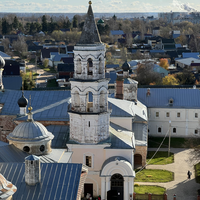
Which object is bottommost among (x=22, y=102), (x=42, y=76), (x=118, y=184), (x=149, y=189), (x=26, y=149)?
(x=149, y=189)

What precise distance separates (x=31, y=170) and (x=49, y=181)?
0.90m

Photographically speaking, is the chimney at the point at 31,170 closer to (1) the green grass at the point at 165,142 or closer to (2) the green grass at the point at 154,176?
(2) the green grass at the point at 154,176

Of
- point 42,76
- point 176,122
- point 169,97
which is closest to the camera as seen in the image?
point 176,122

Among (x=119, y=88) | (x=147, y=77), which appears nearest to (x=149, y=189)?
(x=119, y=88)

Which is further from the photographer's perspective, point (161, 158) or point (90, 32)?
→ point (161, 158)

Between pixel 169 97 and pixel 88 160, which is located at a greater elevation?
pixel 169 97

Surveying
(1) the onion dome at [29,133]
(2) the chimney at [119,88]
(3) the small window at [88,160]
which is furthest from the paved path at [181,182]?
(1) the onion dome at [29,133]

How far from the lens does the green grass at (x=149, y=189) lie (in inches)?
1009

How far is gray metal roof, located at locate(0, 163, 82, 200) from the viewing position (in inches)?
671

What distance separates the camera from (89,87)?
75.7ft

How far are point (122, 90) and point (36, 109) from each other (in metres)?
7.73

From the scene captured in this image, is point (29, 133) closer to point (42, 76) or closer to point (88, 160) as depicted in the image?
point (88, 160)

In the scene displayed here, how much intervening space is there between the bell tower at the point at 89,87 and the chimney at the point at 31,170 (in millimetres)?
6299

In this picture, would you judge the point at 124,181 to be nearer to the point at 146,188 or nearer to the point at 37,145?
the point at 146,188
